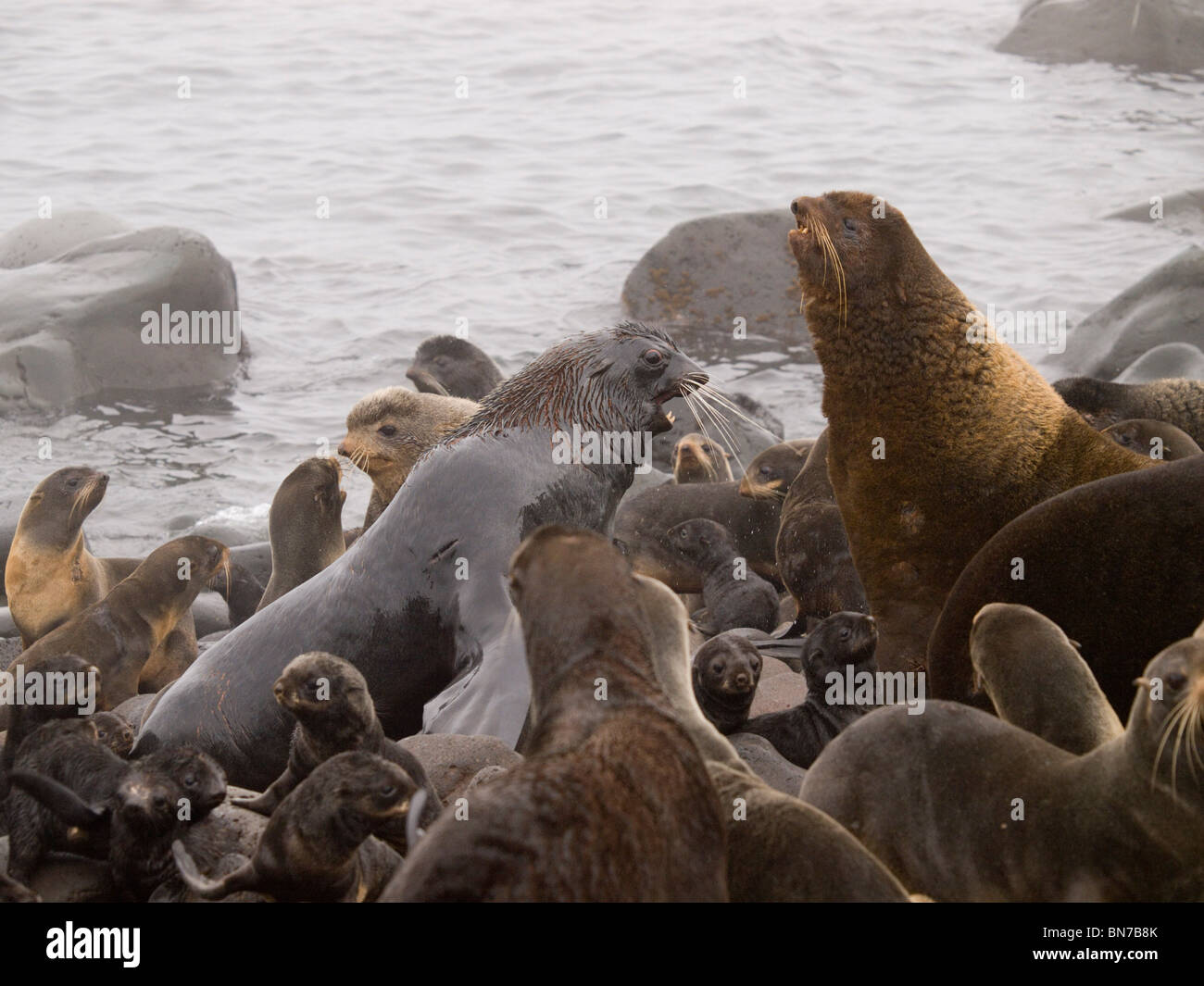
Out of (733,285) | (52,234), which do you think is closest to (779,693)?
(733,285)

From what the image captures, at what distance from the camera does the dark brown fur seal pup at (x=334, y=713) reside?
4.31 metres

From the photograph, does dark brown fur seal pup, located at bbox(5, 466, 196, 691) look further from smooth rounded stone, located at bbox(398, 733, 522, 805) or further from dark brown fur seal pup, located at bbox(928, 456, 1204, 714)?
dark brown fur seal pup, located at bbox(928, 456, 1204, 714)

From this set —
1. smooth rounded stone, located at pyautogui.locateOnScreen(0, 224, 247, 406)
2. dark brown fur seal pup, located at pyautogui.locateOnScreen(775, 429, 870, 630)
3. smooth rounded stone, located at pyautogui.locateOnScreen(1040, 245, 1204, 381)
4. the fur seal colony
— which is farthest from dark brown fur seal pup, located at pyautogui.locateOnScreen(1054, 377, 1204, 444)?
smooth rounded stone, located at pyautogui.locateOnScreen(0, 224, 247, 406)

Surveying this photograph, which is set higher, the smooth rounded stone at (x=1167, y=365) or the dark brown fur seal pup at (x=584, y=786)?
the dark brown fur seal pup at (x=584, y=786)

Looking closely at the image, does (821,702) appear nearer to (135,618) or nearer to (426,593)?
(426,593)

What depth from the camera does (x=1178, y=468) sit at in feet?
14.1

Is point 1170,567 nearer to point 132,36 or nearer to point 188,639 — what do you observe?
point 188,639

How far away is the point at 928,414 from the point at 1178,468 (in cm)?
130

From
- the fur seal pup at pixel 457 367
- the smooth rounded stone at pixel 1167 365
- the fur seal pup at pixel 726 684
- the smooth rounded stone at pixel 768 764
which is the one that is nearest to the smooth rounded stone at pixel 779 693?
the fur seal pup at pixel 726 684

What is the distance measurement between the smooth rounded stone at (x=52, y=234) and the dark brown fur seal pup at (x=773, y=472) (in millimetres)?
10238

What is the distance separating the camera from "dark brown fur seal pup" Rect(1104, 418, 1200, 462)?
21.1 feet

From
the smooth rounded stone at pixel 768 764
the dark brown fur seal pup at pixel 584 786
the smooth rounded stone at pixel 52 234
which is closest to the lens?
the dark brown fur seal pup at pixel 584 786

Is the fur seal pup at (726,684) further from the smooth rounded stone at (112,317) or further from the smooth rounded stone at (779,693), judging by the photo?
the smooth rounded stone at (112,317)

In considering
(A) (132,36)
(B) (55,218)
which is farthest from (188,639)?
(A) (132,36)
